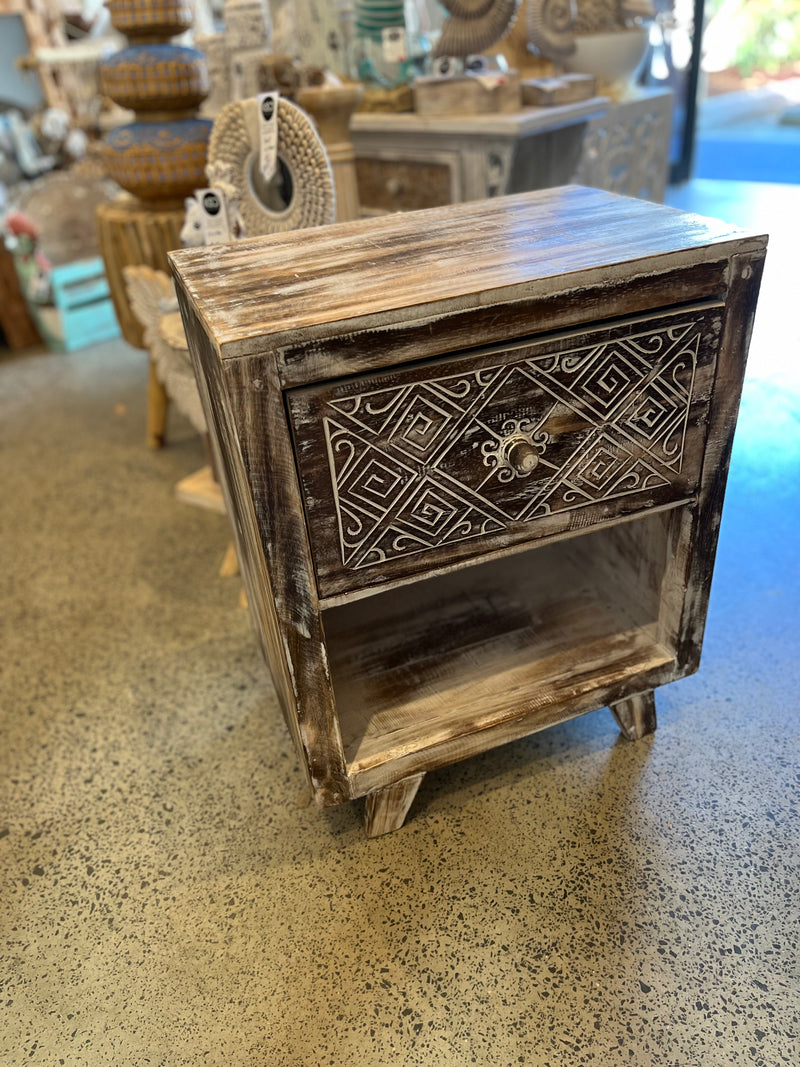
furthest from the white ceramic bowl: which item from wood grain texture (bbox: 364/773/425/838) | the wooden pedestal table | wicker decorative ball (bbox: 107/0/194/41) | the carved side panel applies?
wood grain texture (bbox: 364/773/425/838)

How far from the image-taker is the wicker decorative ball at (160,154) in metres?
1.88

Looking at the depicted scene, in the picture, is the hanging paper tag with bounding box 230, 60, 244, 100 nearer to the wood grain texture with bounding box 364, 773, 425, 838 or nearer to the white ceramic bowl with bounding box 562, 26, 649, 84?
the white ceramic bowl with bounding box 562, 26, 649, 84

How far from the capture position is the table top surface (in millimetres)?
772

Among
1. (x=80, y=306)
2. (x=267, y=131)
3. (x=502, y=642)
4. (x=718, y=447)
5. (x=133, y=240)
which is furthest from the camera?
(x=80, y=306)

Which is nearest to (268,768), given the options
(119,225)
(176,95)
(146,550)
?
(146,550)

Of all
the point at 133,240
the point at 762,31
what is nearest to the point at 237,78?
the point at 133,240

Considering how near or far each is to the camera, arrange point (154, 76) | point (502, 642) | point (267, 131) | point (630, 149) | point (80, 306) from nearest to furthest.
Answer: point (502, 642) → point (267, 131) → point (154, 76) → point (630, 149) → point (80, 306)

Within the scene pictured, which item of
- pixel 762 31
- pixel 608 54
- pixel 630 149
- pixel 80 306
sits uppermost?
pixel 608 54

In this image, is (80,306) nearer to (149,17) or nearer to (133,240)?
(133,240)

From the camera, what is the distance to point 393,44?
6.75 feet

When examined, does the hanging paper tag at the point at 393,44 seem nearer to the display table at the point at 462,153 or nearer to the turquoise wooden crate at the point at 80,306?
the display table at the point at 462,153

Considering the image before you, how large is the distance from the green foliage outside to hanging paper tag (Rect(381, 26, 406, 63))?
12.9 feet

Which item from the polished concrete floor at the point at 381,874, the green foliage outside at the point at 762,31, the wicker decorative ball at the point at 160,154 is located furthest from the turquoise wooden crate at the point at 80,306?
the green foliage outside at the point at 762,31

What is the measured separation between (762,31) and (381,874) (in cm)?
655
